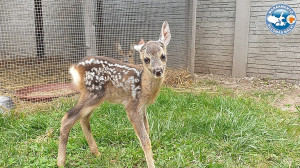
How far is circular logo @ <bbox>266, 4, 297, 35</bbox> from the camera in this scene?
247 inches

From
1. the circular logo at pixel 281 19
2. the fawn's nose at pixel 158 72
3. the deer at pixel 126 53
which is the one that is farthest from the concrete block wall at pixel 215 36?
the fawn's nose at pixel 158 72

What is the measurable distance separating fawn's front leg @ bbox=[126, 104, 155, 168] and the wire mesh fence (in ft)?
8.81

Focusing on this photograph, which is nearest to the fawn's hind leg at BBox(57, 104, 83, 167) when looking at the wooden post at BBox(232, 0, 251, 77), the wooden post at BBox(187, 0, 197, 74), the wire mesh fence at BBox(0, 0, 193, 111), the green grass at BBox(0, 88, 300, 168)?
the green grass at BBox(0, 88, 300, 168)

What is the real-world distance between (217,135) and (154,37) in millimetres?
3586

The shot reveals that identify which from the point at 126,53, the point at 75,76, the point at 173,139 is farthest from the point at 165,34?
the point at 126,53

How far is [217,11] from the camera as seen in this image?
7207 millimetres

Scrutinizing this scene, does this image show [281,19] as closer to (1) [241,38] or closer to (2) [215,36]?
(1) [241,38]

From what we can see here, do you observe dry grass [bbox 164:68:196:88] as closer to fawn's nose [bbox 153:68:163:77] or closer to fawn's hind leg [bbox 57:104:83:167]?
fawn's nose [bbox 153:68:163:77]

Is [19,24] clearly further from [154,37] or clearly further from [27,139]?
[27,139]

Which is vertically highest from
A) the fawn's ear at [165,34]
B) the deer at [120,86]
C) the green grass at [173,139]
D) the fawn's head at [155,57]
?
the fawn's ear at [165,34]

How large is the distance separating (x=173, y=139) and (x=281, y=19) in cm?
465

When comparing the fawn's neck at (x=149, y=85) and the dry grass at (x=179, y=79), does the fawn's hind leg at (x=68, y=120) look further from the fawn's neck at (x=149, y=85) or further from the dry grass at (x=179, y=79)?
Result: the dry grass at (x=179, y=79)

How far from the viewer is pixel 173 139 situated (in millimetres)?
3410

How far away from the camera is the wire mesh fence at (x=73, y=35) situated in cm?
557
